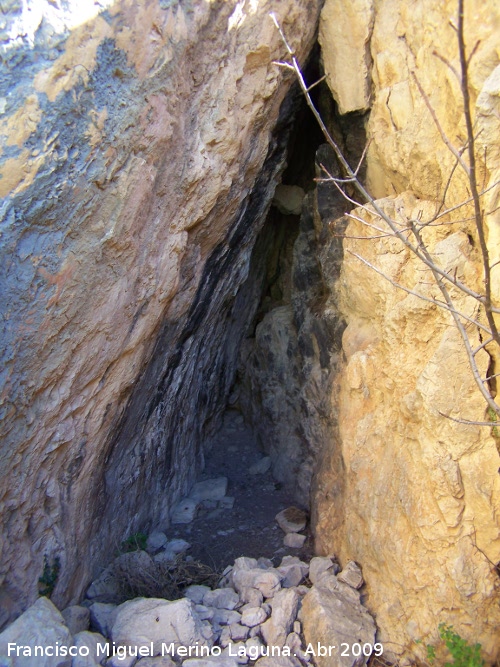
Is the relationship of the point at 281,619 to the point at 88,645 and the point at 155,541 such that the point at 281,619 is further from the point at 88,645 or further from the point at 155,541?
the point at 155,541

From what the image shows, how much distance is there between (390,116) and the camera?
11.7 ft

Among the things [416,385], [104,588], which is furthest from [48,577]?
[416,385]

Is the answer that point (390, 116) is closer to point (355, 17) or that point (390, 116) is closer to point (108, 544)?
point (355, 17)

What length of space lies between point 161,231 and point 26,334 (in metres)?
1.10

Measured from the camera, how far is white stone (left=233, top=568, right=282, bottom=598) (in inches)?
144

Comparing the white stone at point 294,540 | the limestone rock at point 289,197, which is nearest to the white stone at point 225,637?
the white stone at point 294,540

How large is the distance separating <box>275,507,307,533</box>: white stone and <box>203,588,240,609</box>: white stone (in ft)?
3.35

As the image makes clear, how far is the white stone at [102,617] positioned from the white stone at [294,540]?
1.49 meters

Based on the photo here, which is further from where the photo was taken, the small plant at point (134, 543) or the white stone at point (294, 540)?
the white stone at point (294, 540)

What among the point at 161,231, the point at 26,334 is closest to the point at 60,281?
the point at 26,334

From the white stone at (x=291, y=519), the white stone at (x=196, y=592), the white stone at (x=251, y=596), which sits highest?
the white stone at (x=291, y=519)

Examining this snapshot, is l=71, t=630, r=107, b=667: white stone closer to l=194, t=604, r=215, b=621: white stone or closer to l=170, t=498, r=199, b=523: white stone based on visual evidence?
l=194, t=604, r=215, b=621: white stone

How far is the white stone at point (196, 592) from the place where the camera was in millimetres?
3706

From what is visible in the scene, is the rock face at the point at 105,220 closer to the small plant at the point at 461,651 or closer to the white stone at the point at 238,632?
the white stone at the point at 238,632
